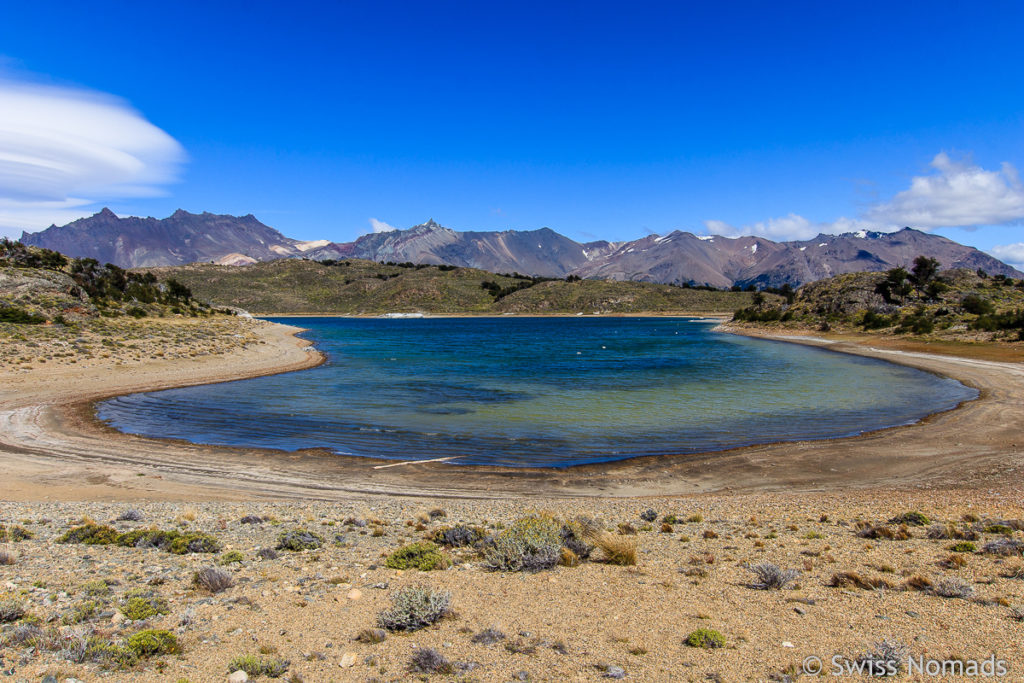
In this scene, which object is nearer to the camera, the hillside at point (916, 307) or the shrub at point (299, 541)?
the shrub at point (299, 541)

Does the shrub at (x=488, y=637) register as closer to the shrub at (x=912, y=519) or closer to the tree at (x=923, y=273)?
the shrub at (x=912, y=519)

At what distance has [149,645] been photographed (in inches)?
239

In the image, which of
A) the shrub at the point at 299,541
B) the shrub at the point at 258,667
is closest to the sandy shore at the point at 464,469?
the shrub at the point at 299,541

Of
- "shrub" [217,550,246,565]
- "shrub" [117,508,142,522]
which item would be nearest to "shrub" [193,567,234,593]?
"shrub" [217,550,246,565]

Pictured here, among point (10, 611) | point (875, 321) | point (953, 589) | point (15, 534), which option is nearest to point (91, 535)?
point (15, 534)

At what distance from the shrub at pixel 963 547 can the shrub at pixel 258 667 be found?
9847 millimetres

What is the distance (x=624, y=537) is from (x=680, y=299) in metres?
187

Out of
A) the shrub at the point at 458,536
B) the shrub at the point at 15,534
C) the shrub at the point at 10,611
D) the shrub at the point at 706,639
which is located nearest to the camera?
the shrub at the point at 706,639

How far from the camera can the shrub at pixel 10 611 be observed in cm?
654

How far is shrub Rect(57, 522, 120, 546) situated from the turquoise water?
8993 millimetres

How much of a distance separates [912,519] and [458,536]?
8.53m

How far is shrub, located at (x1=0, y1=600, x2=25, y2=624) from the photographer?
654 cm

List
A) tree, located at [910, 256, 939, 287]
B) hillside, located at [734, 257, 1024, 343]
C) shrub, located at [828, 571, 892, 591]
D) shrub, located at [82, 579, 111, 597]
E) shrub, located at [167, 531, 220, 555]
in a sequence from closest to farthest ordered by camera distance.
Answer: shrub, located at [82, 579, 111, 597], shrub, located at [828, 571, 892, 591], shrub, located at [167, 531, 220, 555], hillside, located at [734, 257, 1024, 343], tree, located at [910, 256, 939, 287]

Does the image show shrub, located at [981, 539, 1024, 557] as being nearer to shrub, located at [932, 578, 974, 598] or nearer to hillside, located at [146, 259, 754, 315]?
shrub, located at [932, 578, 974, 598]
